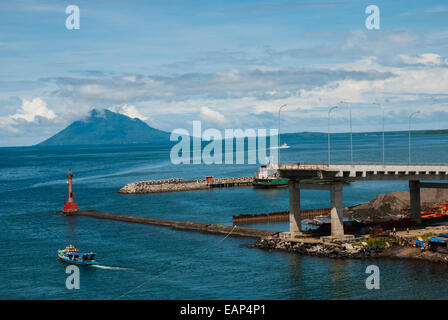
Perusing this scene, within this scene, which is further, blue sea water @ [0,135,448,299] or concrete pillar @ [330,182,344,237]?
concrete pillar @ [330,182,344,237]

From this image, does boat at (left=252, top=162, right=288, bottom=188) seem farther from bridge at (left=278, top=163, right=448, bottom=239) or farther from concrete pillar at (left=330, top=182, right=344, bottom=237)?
concrete pillar at (left=330, top=182, right=344, bottom=237)

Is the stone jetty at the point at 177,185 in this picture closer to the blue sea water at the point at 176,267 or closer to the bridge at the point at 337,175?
the blue sea water at the point at 176,267

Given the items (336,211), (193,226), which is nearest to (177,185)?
(193,226)

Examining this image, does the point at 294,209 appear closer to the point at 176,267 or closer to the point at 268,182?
the point at 176,267

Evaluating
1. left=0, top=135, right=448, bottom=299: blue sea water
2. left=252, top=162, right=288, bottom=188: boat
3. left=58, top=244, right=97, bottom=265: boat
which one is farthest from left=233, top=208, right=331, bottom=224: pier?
left=252, top=162, right=288, bottom=188: boat

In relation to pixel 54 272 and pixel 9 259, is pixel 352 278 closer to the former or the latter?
pixel 54 272

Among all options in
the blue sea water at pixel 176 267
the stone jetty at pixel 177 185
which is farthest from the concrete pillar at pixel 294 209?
the stone jetty at pixel 177 185
